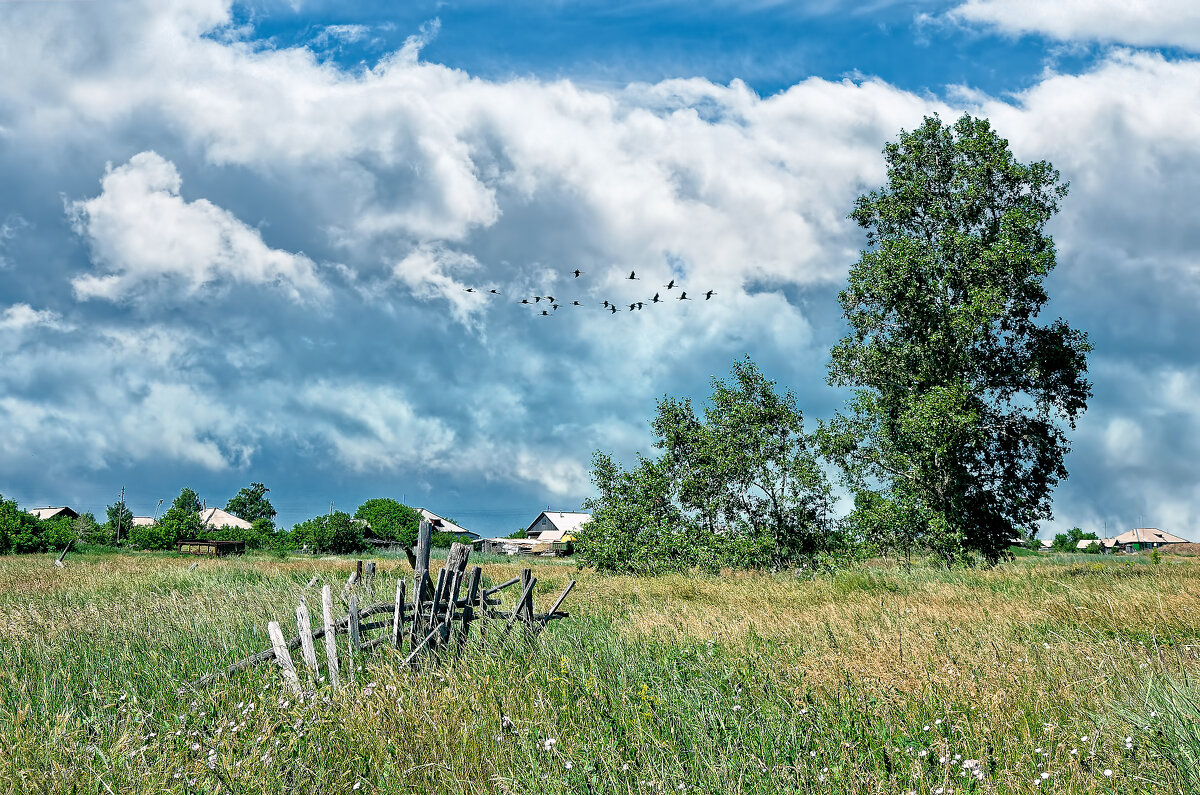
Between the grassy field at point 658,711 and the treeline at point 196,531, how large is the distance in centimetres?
4239

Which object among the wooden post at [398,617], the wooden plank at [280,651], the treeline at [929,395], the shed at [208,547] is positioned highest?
the treeline at [929,395]

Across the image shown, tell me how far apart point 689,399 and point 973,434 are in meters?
11.1

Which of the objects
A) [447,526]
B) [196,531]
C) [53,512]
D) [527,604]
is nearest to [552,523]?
[447,526]

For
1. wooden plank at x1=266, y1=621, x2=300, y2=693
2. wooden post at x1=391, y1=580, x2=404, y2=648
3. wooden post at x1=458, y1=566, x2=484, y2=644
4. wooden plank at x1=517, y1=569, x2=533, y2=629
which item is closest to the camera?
wooden plank at x1=266, y1=621, x2=300, y2=693

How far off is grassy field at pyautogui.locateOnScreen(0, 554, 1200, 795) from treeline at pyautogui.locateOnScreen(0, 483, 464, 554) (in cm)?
4239

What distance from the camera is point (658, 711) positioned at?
6562mm

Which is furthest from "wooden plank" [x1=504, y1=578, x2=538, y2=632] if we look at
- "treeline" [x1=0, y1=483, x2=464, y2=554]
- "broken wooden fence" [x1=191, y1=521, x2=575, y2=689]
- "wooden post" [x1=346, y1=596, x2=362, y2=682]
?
"treeline" [x1=0, y1=483, x2=464, y2=554]

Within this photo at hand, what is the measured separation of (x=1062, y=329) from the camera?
2519cm

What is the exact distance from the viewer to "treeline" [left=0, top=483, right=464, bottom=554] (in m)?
59.9

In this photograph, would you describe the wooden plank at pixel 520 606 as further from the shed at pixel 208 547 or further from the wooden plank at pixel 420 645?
the shed at pixel 208 547

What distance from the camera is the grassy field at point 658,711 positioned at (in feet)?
16.5

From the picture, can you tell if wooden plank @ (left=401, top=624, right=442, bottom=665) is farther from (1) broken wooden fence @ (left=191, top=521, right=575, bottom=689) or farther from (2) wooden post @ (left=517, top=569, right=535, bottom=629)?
(2) wooden post @ (left=517, top=569, right=535, bottom=629)

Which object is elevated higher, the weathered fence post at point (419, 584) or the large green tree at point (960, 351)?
the large green tree at point (960, 351)

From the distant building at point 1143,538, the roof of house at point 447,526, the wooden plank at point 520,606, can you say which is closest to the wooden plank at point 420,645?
the wooden plank at point 520,606
